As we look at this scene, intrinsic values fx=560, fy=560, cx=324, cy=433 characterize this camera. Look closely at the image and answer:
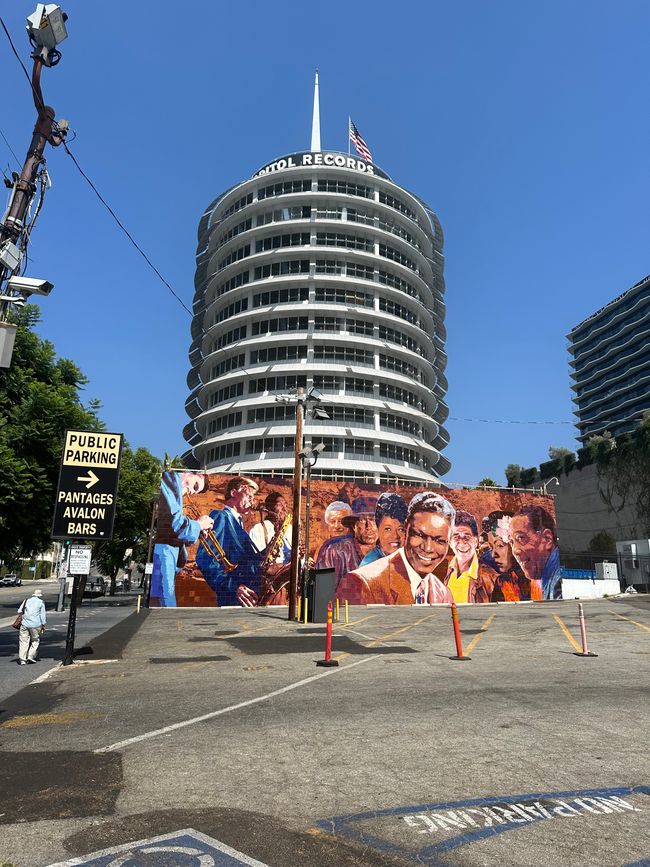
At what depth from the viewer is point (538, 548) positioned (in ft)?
136

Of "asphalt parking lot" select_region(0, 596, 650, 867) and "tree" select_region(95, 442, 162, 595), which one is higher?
"tree" select_region(95, 442, 162, 595)

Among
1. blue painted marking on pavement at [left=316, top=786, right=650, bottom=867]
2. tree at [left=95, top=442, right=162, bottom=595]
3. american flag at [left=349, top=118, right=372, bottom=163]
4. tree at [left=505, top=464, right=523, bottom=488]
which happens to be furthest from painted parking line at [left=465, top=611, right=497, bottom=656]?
A: tree at [left=505, top=464, right=523, bottom=488]

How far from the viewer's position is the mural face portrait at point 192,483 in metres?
34.7

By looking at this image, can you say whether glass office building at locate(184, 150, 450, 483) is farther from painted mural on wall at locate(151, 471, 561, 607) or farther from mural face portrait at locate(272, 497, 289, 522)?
mural face portrait at locate(272, 497, 289, 522)

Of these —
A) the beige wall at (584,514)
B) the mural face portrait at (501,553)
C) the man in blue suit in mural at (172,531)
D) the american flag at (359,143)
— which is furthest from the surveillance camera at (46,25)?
the beige wall at (584,514)

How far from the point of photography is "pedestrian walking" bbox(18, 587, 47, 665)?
13.1 metres

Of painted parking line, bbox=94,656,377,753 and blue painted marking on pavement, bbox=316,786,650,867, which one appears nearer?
blue painted marking on pavement, bbox=316,786,650,867

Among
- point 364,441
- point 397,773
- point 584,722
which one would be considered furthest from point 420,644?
point 364,441

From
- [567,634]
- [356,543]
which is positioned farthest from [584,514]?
[567,634]

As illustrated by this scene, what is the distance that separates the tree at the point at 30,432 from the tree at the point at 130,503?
80.2ft

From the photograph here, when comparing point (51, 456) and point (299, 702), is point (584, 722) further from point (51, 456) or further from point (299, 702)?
point (51, 456)

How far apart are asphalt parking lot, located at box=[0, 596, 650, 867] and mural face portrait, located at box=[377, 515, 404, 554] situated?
24373 mm

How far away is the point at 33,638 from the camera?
1339 cm

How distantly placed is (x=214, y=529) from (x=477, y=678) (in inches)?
1015
